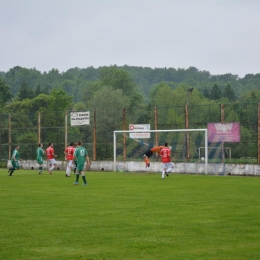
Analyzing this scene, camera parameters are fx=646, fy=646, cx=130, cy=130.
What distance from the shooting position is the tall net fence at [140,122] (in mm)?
40875

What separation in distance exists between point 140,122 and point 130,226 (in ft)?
115

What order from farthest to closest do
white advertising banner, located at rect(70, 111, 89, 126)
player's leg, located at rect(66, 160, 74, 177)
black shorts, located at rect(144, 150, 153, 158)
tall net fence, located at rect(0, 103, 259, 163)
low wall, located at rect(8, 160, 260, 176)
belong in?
white advertising banner, located at rect(70, 111, 89, 126) < black shorts, located at rect(144, 150, 153, 158) < tall net fence, located at rect(0, 103, 259, 163) < low wall, located at rect(8, 160, 260, 176) < player's leg, located at rect(66, 160, 74, 177)

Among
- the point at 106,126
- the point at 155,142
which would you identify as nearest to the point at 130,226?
the point at 155,142

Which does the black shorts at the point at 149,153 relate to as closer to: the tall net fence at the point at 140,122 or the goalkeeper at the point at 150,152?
the goalkeeper at the point at 150,152

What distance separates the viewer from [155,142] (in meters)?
46.0

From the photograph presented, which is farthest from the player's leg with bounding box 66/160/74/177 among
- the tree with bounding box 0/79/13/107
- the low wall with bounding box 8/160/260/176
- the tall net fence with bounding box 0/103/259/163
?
the tree with bounding box 0/79/13/107

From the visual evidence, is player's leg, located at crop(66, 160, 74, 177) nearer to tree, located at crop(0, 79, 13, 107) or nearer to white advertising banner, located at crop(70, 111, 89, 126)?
white advertising banner, located at crop(70, 111, 89, 126)

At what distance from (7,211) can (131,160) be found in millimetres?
28727

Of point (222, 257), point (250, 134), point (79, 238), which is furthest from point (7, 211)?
point (250, 134)

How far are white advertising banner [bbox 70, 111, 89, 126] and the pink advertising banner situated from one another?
11801mm

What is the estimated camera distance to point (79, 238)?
12.7m

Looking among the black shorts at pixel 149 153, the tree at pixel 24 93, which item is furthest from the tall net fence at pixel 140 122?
the tree at pixel 24 93

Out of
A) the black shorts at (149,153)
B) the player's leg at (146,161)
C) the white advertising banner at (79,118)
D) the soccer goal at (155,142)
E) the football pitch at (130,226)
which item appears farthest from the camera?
the white advertising banner at (79,118)

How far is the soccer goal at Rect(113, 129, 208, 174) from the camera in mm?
43000
